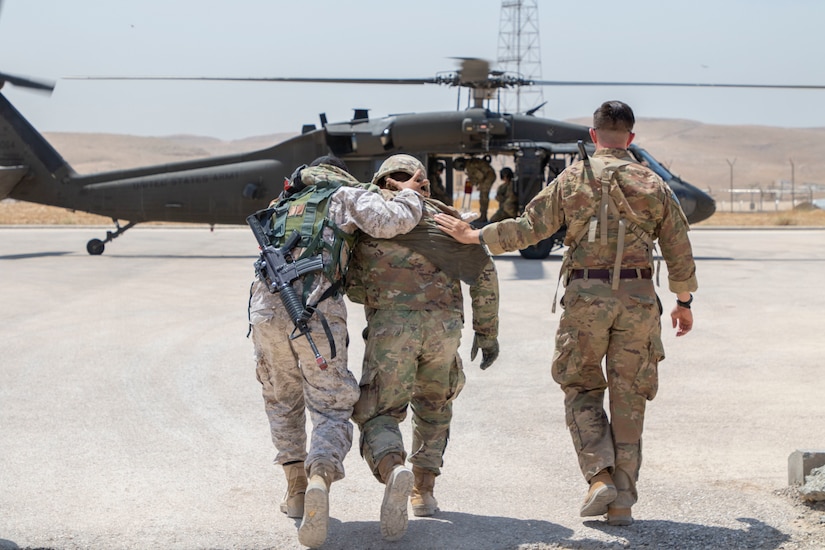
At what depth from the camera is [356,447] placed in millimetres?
5750

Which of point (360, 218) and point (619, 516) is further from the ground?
point (360, 218)

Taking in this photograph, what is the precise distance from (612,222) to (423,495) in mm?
1419

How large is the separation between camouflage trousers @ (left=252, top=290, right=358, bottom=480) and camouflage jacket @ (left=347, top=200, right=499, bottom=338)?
0.68 feet

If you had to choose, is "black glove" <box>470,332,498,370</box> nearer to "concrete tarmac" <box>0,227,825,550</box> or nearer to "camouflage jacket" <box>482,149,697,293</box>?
"camouflage jacket" <box>482,149,697,293</box>

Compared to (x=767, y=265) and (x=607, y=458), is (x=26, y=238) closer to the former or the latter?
(x=767, y=265)

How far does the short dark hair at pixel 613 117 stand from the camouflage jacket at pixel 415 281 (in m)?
0.78

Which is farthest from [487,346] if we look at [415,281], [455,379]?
[415,281]

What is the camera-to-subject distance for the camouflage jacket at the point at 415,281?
4.44 meters

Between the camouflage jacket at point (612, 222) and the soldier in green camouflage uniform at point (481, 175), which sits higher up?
the camouflage jacket at point (612, 222)

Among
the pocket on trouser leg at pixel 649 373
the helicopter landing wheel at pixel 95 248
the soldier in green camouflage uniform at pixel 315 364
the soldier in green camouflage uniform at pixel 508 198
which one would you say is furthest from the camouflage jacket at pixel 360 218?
the helicopter landing wheel at pixel 95 248

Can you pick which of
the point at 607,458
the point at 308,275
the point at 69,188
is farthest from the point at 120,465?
the point at 69,188

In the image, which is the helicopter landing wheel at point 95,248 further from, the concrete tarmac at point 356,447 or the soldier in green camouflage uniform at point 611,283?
the soldier in green camouflage uniform at point 611,283

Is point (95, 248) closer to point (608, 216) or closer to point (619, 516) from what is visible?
point (608, 216)

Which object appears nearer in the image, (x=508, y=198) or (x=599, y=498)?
(x=599, y=498)
